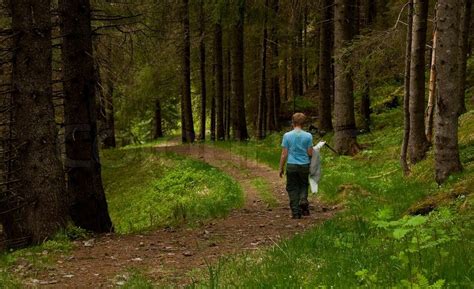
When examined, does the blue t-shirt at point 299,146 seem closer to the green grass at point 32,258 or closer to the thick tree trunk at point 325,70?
the green grass at point 32,258

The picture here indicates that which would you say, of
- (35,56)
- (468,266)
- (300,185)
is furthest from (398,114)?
(468,266)

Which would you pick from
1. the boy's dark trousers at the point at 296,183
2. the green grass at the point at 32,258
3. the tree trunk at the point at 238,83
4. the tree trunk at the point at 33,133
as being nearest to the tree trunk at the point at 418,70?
the boy's dark trousers at the point at 296,183

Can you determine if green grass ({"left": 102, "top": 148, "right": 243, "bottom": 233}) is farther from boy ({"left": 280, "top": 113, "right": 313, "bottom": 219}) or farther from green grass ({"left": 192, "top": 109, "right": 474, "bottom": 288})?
green grass ({"left": 192, "top": 109, "right": 474, "bottom": 288})

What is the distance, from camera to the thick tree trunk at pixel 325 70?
71.6 ft

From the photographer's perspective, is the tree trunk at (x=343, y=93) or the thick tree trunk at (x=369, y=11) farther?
the thick tree trunk at (x=369, y=11)

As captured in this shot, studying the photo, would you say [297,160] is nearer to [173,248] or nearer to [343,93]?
[173,248]

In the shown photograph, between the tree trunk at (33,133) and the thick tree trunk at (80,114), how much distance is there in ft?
2.80

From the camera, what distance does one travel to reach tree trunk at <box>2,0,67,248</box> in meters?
9.15

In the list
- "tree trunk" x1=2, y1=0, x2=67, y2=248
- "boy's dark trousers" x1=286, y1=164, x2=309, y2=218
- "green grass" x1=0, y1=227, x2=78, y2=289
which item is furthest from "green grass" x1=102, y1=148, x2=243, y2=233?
"tree trunk" x1=2, y1=0, x2=67, y2=248

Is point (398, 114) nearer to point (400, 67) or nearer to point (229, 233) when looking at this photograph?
point (400, 67)

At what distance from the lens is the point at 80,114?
34.2ft

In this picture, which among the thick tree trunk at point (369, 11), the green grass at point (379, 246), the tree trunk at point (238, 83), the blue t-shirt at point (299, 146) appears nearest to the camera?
the green grass at point (379, 246)

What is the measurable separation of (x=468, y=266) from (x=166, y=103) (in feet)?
146

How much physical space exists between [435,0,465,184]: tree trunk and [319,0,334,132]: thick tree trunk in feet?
40.0
